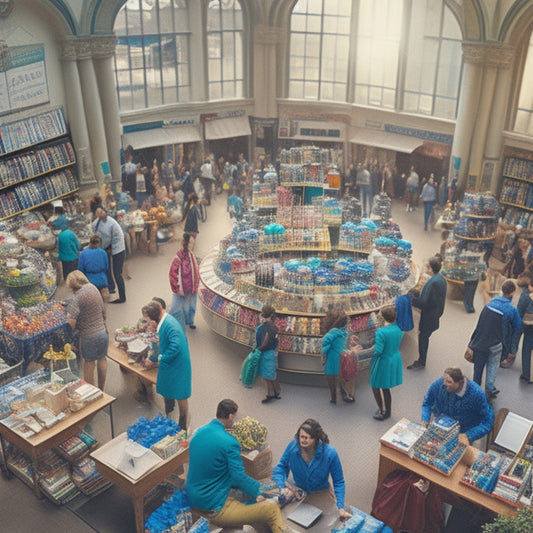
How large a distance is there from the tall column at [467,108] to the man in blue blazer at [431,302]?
7.23m

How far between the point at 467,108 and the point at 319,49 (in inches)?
217

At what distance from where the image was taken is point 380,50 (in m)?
18.1

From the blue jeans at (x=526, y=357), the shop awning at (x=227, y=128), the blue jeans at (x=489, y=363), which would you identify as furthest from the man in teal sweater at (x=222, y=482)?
the shop awning at (x=227, y=128)

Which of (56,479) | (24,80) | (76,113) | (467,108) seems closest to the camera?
(56,479)

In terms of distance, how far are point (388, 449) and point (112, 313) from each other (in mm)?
6068

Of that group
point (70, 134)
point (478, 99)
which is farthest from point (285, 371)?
point (478, 99)

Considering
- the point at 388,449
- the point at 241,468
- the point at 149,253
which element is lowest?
the point at 149,253

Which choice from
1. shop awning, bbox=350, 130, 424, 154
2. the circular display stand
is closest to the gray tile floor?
the circular display stand

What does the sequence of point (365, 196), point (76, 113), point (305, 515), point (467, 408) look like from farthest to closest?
point (365, 196), point (76, 113), point (467, 408), point (305, 515)

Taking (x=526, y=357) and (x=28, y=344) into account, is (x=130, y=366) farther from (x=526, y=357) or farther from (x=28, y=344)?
(x=526, y=357)

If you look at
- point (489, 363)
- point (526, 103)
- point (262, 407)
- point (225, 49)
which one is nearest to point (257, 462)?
point (262, 407)

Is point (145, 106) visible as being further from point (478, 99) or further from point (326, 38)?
point (478, 99)

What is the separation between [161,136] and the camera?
58.0 feet

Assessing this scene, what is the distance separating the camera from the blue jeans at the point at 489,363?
8141 millimetres
